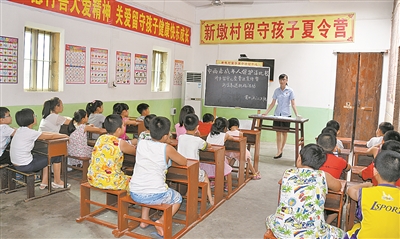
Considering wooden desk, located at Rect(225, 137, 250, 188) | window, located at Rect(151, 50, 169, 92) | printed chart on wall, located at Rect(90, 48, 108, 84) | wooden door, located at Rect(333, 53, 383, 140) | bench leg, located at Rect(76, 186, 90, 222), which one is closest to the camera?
bench leg, located at Rect(76, 186, 90, 222)

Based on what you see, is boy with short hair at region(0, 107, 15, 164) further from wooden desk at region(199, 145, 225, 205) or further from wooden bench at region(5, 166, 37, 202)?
wooden desk at region(199, 145, 225, 205)

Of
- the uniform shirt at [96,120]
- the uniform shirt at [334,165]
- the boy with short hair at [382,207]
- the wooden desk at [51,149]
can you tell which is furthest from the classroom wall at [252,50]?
the boy with short hair at [382,207]

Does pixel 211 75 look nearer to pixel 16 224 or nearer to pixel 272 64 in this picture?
pixel 272 64

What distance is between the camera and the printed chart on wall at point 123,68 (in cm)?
648

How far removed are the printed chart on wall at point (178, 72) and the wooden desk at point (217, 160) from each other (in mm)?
4890

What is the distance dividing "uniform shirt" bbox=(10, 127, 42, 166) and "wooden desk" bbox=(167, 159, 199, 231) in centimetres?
157

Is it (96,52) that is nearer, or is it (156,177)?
(156,177)

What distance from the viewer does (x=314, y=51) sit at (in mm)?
7559

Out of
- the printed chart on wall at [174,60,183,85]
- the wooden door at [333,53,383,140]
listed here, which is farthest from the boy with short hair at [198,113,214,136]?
the wooden door at [333,53,383,140]

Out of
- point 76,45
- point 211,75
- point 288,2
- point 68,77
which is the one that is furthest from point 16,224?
point 288,2

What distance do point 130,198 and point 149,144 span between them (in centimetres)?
49

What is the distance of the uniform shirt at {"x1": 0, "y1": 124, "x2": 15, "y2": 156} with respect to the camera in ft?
12.0

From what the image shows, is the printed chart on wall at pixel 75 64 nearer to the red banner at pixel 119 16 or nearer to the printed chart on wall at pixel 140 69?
the red banner at pixel 119 16

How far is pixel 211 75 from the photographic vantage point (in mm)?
7246
